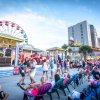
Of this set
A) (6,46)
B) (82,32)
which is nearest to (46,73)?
(6,46)

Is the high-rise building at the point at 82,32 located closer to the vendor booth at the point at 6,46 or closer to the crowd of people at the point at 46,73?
the vendor booth at the point at 6,46

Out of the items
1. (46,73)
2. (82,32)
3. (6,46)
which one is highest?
(82,32)

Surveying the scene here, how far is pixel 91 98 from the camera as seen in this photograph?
12.2 feet

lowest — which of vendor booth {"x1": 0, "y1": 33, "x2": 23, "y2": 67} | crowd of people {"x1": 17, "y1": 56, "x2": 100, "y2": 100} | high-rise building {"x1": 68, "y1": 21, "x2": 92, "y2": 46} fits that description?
crowd of people {"x1": 17, "y1": 56, "x2": 100, "y2": 100}

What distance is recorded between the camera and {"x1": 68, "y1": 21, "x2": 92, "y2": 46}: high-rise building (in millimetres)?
68375

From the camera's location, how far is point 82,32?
7094cm

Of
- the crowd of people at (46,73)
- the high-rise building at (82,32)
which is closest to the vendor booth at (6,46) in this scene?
the crowd of people at (46,73)

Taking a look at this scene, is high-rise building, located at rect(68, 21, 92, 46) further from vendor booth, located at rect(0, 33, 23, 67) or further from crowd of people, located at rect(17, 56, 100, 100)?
crowd of people, located at rect(17, 56, 100, 100)

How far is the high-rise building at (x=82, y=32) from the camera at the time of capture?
6838 centimetres

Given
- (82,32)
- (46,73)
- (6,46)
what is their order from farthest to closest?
(82,32) → (6,46) → (46,73)

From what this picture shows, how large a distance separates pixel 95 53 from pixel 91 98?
52213mm

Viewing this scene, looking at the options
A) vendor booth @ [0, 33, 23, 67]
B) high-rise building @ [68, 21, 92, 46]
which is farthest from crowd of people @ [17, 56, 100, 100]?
high-rise building @ [68, 21, 92, 46]

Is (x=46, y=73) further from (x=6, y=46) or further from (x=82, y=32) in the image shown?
(x=82, y=32)

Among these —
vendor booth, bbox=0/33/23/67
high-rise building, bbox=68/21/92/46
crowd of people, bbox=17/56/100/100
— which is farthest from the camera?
high-rise building, bbox=68/21/92/46
